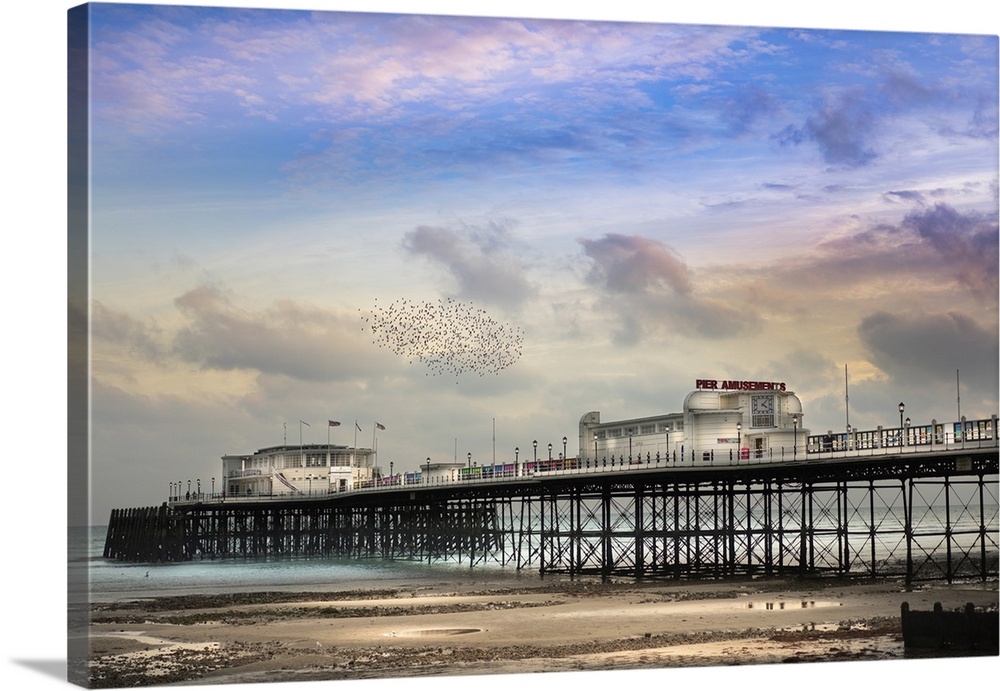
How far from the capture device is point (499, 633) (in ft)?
117

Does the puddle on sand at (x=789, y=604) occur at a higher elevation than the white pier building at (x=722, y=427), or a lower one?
lower

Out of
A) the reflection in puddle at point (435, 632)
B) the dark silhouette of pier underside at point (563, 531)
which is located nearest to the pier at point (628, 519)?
the dark silhouette of pier underside at point (563, 531)

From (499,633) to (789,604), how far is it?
31.4 ft

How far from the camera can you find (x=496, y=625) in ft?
123

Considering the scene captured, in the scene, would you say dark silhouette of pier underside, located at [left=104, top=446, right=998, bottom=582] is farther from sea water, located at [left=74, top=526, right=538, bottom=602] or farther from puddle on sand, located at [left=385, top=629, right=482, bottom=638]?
puddle on sand, located at [left=385, top=629, right=482, bottom=638]

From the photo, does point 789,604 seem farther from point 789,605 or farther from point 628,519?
point 628,519

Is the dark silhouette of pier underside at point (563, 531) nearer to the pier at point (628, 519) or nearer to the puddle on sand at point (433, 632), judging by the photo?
the pier at point (628, 519)

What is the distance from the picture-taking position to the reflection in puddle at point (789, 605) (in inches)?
1574

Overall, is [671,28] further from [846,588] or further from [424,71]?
[846,588]

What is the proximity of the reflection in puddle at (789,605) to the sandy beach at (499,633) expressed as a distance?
8cm

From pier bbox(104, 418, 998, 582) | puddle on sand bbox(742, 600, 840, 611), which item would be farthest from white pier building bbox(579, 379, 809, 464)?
puddle on sand bbox(742, 600, 840, 611)

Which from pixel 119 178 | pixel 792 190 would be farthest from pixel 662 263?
pixel 119 178

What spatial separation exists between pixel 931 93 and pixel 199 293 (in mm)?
18757

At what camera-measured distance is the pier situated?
157 feet
